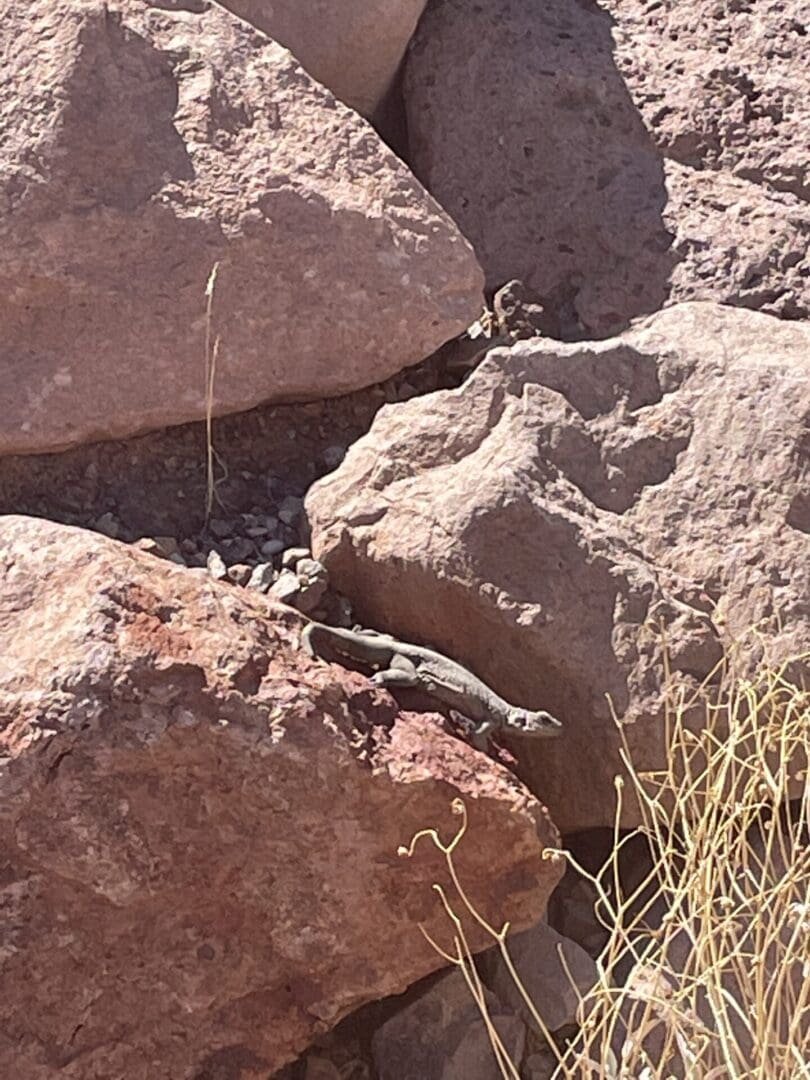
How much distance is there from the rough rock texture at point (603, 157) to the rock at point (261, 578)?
1.10 meters

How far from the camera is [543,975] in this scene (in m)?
2.79

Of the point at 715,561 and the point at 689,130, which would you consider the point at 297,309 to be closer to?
the point at 715,561

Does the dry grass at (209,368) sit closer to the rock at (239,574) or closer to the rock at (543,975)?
the rock at (239,574)

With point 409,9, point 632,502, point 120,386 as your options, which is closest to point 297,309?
point 120,386

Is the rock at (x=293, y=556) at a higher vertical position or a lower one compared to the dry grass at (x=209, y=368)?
lower

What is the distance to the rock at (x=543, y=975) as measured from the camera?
2.77m

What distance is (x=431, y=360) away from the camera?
3605 millimetres

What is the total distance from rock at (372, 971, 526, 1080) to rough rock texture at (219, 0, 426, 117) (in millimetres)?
2164

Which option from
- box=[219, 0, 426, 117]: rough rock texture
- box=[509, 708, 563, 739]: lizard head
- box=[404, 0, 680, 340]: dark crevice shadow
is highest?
box=[219, 0, 426, 117]: rough rock texture

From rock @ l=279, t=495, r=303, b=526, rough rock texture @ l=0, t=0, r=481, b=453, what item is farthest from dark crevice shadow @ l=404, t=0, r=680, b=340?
rock @ l=279, t=495, r=303, b=526

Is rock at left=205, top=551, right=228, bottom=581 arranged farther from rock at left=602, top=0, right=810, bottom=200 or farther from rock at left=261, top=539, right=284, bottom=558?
rock at left=602, top=0, right=810, bottom=200

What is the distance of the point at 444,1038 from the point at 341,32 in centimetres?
229

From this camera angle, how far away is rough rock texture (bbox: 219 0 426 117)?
3.79m

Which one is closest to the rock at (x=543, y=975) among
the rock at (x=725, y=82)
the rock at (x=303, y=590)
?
the rock at (x=303, y=590)
